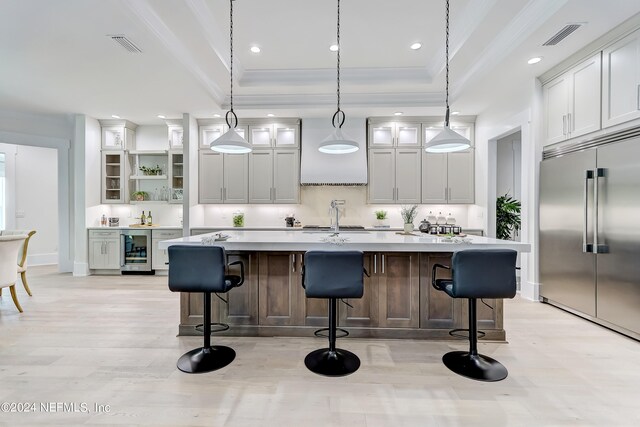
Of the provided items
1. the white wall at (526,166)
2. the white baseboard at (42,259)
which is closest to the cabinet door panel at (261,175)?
the white wall at (526,166)

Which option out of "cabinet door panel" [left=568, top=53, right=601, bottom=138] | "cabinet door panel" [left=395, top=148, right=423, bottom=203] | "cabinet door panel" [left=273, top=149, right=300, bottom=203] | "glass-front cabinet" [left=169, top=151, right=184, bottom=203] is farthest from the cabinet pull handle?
"glass-front cabinet" [left=169, top=151, right=184, bottom=203]

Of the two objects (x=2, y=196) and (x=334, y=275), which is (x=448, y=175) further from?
(x=2, y=196)

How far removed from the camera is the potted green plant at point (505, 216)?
511cm

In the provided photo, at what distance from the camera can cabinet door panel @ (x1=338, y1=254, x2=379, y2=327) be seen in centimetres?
290

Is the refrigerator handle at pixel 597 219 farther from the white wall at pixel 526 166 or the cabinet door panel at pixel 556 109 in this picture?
the white wall at pixel 526 166

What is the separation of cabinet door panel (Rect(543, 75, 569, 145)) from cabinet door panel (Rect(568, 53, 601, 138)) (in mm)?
107

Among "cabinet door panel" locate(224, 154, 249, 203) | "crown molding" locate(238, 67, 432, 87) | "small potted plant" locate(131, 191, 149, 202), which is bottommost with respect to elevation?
"small potted plant" locate(131, 191, 149, 202)

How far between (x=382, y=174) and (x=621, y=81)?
3.33m

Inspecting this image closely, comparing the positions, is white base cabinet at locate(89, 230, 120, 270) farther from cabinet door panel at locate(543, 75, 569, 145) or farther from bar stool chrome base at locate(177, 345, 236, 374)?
cabinet door panel at locate(543, 75, 569, 145)

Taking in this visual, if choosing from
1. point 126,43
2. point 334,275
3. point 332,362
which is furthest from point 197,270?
point 126,43

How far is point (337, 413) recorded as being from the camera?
1855mm

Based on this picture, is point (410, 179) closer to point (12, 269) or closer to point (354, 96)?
point (354, 96)

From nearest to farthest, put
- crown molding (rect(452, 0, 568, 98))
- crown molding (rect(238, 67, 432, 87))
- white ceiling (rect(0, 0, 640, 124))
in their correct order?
1. crown molding (rect(452, 0, 568, 98))
2. white ceiling (rect(0, 0, 640, 124))
3. crown molding (rect(238, 67, 432, 87))

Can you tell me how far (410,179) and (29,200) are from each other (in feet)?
27.3
